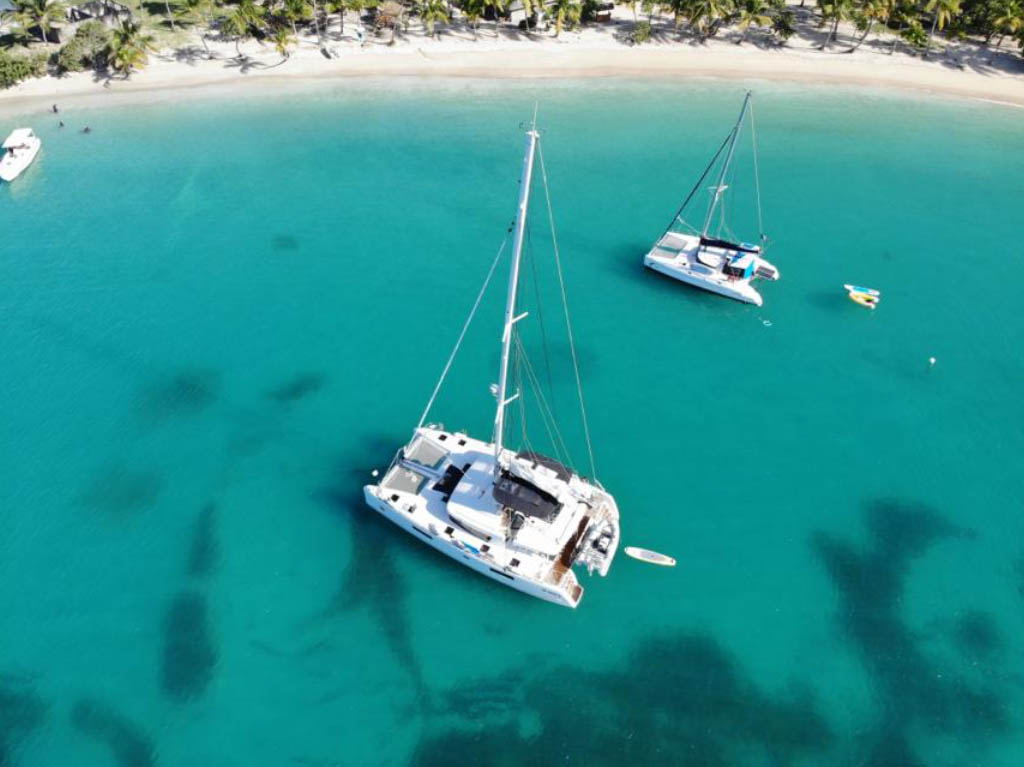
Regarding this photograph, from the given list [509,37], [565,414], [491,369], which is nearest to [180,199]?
[491,369]

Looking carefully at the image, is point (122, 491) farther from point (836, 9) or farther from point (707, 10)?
point (836, 9)

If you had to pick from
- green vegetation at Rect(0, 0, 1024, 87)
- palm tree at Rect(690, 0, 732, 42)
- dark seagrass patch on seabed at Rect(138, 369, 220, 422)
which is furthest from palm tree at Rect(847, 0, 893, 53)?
dark seagrass patch on seabed at Rect(138, 369, 220, 422)

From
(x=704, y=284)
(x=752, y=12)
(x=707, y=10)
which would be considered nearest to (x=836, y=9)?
(x=752, y=12)

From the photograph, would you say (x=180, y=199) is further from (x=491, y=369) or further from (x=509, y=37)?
(x=509, y=37)

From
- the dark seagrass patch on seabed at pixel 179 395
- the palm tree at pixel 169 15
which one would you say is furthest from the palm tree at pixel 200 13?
the dark seagrass patch on seabed at pixel 179 395

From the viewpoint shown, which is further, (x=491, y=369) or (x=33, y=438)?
(x=491, y=369)

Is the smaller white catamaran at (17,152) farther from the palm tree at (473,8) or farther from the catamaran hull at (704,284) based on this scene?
the catamaran hull at (704,284)
